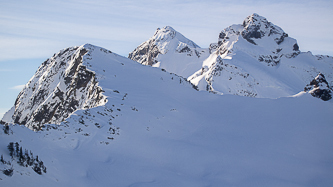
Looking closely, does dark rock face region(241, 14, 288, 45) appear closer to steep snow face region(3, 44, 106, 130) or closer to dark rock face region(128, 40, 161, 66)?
dark rock face region(128, 40, 161, 66)

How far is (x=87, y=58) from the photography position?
112ft

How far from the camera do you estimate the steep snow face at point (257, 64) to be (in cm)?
8444

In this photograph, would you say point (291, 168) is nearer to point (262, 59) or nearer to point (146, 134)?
point (146, 134)

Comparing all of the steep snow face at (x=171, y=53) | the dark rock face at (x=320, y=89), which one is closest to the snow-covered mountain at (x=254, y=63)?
the steep snow face at (x=171, y=53)

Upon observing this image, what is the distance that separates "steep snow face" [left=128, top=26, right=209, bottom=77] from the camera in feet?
388

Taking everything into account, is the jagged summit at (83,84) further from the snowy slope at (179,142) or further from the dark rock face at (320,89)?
the dark rock face at (320,89)

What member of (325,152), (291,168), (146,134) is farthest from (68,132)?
(325,152)

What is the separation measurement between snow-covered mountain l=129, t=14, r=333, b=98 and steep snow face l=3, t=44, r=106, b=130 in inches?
1771

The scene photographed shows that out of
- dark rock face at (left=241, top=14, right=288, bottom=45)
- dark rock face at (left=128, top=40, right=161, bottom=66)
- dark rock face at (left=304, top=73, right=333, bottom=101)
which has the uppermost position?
dark rock face at (left=241, top=14, right=288, bottom=45)

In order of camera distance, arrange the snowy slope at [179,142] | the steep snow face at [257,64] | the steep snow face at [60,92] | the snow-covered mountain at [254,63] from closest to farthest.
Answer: the snowy slope at [179,142]
the steep snow face at [60,92]
the steep snow face at [257,64]
the snow-covered mountain at [254,63]

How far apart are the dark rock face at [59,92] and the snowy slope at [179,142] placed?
190 centimetres

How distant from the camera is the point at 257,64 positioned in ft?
334

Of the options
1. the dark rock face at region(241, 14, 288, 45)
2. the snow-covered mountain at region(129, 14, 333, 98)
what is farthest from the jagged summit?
the dark rock face at region(241, 14, 288, 45)

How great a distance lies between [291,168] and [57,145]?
44.8 ft
